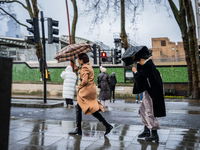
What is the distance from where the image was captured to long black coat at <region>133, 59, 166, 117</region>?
4.89 m

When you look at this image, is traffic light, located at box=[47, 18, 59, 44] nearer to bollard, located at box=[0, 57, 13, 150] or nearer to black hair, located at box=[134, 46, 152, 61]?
black hair, located at box=[134, 46, 152, 61]

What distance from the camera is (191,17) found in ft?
50.2

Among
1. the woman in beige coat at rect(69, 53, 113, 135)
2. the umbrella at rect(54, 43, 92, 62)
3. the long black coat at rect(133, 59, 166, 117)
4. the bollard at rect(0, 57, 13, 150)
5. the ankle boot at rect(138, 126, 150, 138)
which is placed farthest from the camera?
the umbrella at rect(54, 43, 92, 62)

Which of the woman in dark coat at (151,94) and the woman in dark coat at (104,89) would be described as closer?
the woman in dark coat at (151,94)

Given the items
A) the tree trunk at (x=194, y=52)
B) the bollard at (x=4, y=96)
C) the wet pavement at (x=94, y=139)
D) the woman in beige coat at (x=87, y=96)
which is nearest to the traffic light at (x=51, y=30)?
the wet pavement at (x=94, y=139)

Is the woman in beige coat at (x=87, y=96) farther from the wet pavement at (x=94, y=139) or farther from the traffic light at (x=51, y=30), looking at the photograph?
the traffic light at (x=51, y=30)

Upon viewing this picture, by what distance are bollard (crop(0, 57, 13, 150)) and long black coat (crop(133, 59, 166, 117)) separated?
300 centimetres

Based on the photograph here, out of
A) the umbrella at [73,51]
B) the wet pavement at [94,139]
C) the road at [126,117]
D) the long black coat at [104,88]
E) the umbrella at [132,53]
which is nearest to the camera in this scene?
the wet pavement at [94,139]

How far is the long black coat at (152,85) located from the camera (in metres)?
4.89

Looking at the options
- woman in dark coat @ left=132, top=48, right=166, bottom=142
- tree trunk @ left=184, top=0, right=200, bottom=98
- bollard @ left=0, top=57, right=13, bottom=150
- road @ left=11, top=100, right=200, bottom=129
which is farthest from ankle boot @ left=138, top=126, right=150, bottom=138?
tree trunk @ left=184, top=0, right=200, bottom=98

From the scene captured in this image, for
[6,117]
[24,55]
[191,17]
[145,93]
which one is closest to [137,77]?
[145,93]

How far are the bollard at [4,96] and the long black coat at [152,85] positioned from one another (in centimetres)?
300

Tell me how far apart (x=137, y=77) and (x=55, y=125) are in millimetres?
2826

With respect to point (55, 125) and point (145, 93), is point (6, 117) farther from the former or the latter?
point (55, 125)
